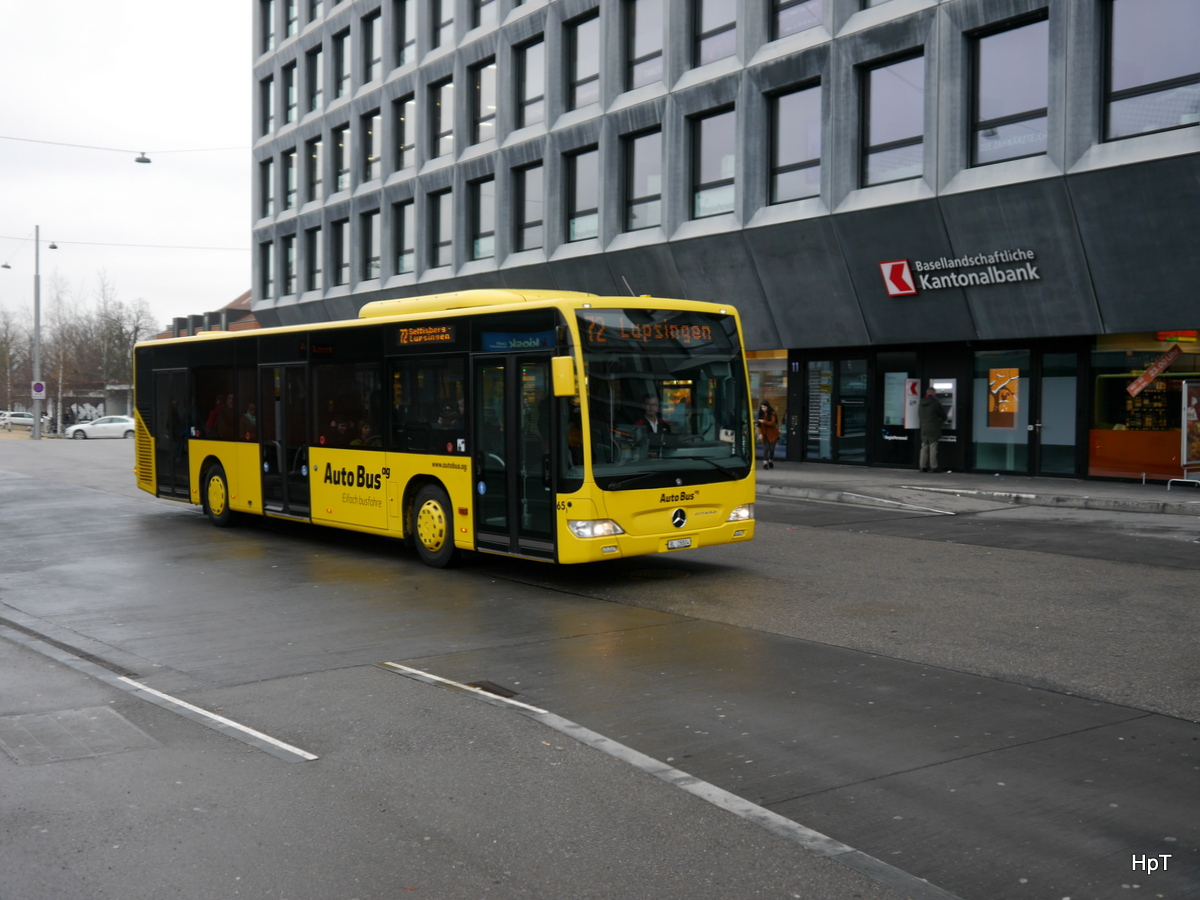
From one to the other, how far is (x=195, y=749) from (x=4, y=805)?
0.95 m

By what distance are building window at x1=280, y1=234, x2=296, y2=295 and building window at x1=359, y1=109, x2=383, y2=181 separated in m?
7.09

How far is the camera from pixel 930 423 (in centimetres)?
2284

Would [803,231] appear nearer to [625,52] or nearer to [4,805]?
[625,52]

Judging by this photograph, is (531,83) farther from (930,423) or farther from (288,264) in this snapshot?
(288,264)

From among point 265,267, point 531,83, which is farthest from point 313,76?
point 531,83

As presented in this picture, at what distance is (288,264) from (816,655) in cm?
4059

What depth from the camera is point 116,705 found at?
637 centimetres

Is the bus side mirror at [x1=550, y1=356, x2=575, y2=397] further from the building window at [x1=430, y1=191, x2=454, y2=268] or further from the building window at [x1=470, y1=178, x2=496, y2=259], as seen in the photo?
the building window at [x1=430, y1=191, x2=454, y2=268]

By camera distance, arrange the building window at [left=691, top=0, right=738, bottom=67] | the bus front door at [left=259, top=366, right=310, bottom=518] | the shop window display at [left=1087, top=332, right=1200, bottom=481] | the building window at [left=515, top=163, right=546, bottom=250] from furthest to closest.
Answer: the building window at [left=515, top=163, right=546, bottom=250]
the building window at [left=691, top=0, right=738, bottom=67]
the shop window display at [left=1087, top=332, right=1200, bottom=481]
the bus front door at [left=259, top=366, right=310, bottom=518]

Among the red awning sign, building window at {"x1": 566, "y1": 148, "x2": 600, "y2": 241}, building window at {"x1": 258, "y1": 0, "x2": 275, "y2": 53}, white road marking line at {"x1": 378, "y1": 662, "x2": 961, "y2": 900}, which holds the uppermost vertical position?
building window at {"x1": 258, "y1": 0, "x2": 275, "y2": 53}

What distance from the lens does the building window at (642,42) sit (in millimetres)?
26844

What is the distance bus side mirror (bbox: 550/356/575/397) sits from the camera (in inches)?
392

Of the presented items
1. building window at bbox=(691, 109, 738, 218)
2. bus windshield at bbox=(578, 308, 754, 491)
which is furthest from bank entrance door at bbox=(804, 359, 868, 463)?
bus windshield at bbox=(578, 308, 754, 491)

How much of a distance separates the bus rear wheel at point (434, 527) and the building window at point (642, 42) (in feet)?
57.3
